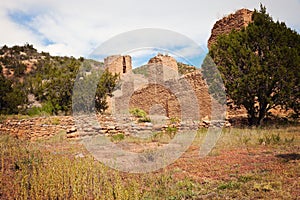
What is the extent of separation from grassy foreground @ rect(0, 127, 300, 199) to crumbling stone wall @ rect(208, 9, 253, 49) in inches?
492

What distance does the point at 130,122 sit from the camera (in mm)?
13656

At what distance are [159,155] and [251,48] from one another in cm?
944

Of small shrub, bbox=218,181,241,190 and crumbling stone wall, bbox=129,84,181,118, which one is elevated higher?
crumbling stone wall, bbox=129,84,181,118

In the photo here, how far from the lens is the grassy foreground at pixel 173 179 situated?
13.0 ft

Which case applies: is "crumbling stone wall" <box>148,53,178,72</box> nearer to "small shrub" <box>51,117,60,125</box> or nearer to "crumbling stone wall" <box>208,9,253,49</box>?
"crumbling stone wall" <box>208,9,253,49</box>

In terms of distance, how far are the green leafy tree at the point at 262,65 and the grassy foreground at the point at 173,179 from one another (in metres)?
6.32

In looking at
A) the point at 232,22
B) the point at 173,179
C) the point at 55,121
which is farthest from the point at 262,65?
the point at 55,121

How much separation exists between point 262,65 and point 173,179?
9.97 m

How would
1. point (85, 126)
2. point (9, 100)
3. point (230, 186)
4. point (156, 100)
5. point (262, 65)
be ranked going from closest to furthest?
point (230, 186) < point (85, 126) < point (262, 65) < point (156, 100) < point (9, 100)

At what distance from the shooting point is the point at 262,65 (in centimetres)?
1302

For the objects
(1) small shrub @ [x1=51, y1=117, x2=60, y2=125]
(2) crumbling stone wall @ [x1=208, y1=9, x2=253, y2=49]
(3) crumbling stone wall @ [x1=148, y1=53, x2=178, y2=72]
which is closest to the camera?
(1) small shrub @ [x1=51, y1=117, x2=60, y2=125]

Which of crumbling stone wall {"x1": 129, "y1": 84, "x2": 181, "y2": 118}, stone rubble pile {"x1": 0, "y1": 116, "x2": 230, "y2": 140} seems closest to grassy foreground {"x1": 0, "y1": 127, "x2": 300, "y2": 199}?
stone rubble pile {"x1": 0, "y1": 116, "x2": 230, "y2": 140}

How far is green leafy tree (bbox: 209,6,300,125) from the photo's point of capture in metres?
12.7

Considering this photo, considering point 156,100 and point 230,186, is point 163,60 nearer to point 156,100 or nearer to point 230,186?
point 156,100
